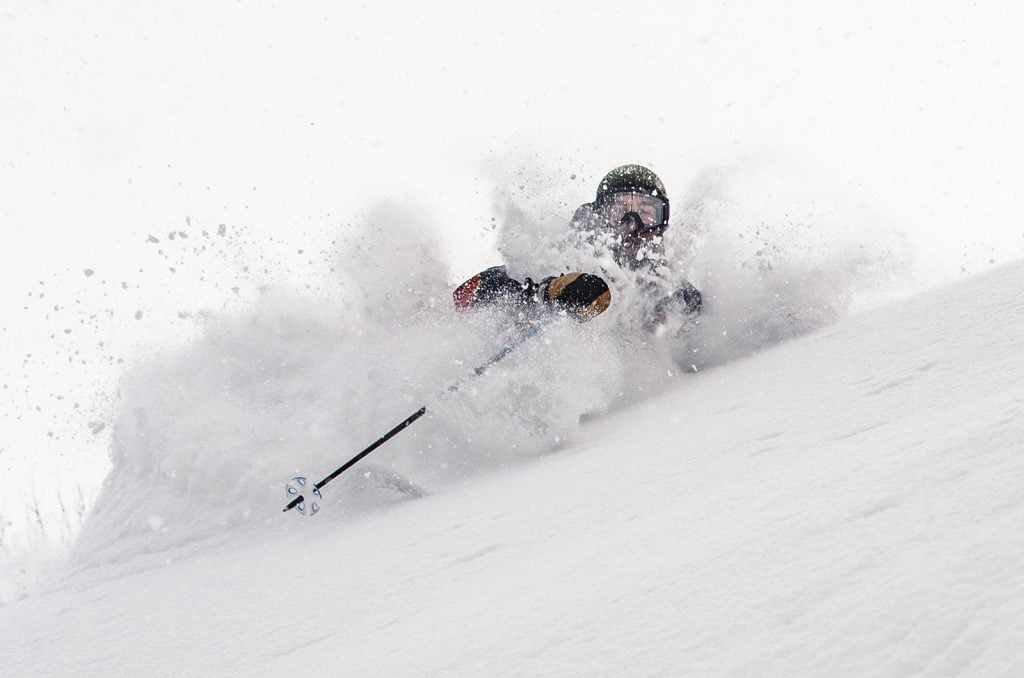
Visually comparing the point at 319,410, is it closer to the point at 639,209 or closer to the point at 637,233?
the point at 637,233

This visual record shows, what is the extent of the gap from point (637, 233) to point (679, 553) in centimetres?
459

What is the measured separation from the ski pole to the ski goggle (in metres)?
1.55

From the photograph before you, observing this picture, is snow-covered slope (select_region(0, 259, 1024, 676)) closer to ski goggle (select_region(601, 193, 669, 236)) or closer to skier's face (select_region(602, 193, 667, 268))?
skier's face (select_region(602, 193, 667, 268))

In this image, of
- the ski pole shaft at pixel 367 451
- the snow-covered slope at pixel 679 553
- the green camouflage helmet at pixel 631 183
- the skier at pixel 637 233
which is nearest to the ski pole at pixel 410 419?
the ski pole shaft at pixel 367 451

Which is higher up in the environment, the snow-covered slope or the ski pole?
the ski pole

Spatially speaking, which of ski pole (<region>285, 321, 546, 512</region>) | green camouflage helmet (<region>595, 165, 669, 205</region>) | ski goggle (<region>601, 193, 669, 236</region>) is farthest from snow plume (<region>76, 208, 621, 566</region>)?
green camouflage helmet (<region>595, 165, 669, 205</region>)

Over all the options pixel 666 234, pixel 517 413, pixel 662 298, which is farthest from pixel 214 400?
pixel 666 234

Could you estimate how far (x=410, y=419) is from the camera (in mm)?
4250

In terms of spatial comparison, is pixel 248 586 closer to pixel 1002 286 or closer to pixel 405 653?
pixel 405 653

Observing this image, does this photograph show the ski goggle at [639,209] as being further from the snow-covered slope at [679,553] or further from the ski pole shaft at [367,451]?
the ski pole shaft at [367,451]

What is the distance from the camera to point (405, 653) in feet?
5.69

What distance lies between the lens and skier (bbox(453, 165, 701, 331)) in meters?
5.86

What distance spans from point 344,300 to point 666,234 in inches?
108

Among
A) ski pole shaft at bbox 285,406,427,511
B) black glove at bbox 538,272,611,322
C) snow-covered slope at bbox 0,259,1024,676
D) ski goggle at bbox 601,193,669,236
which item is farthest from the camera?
ski goggle at bbox 601,193,669,236
